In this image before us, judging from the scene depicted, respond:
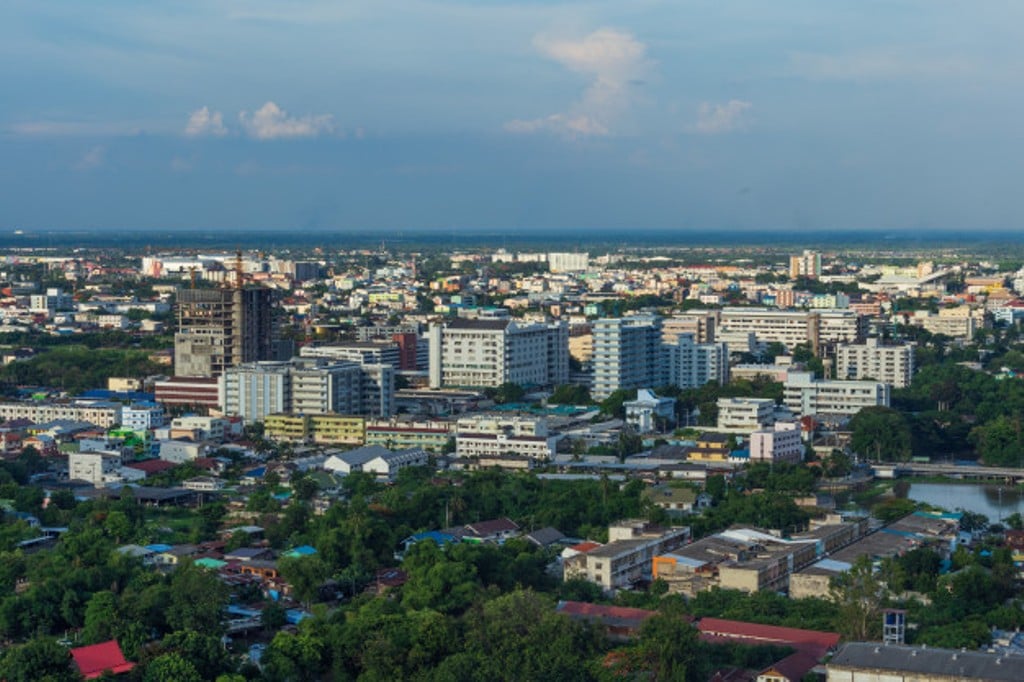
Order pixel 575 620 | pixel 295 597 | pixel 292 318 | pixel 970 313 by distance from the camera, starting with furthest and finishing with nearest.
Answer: pixel 292 318 → pixel 970 313 → pixel 295 597 → pixel 575 620

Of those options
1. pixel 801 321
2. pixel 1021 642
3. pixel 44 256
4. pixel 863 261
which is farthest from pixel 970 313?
pixel 44 256

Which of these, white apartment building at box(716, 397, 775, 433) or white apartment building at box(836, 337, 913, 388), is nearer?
white apartment building at box(716, 397, 775, 433)

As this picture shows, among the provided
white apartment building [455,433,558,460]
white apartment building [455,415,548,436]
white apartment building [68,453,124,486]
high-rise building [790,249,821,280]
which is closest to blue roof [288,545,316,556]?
white apartment building [68,453,124,486]

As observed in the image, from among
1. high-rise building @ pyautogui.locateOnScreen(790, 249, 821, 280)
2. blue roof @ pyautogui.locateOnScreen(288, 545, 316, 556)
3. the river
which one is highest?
high-rise building @ pyautogui.locateOnScreen(790, 249, 821, 280)

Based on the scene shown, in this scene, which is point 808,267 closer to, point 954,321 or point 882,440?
point 954,321

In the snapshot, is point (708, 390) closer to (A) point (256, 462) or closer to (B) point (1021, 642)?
(A) point (256, 462)

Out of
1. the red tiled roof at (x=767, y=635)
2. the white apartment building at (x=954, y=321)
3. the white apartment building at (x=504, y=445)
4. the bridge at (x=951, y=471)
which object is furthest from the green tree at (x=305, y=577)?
the white apartment building at (x=954, y=321)

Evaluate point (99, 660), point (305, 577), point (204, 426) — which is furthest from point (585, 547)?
point (204, 426)

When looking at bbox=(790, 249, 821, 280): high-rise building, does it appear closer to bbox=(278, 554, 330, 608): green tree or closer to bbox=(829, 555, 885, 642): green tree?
bbox=(278, 554, 330, 608): green tree
